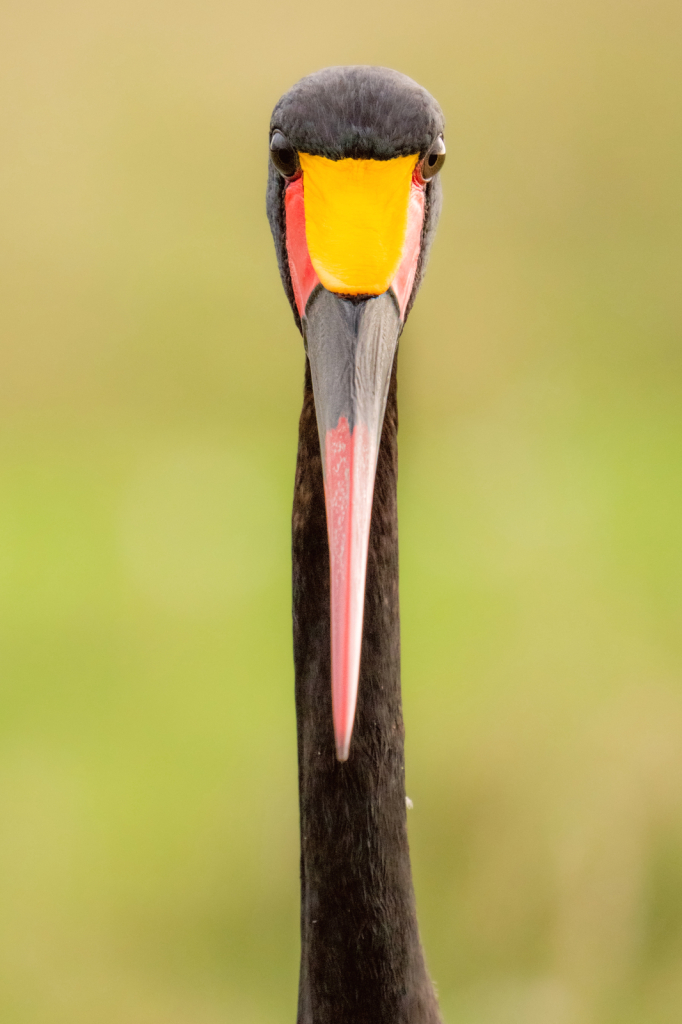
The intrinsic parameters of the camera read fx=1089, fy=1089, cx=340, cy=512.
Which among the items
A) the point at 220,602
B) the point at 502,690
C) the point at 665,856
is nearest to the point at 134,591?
the point at 220,602

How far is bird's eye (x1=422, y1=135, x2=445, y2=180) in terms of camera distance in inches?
64.0

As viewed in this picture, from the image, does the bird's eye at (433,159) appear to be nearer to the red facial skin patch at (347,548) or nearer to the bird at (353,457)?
the bird at (353,457)

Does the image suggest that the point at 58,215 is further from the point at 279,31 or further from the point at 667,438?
the point at 667,438

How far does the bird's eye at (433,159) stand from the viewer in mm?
1626

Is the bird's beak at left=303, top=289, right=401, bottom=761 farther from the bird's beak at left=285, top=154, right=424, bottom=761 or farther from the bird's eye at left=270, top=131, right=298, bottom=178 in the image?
the bird's eye at left=270, top=131, right=298, bottom=178

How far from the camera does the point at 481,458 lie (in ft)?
16.4

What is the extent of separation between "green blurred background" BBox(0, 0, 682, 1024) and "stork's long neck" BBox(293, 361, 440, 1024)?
161cm

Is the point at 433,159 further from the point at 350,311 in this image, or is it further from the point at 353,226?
the point at 350,311

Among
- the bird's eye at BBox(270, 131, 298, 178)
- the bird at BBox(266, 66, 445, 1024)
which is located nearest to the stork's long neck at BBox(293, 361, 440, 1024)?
the bird at BBox(266, 66, 445, 1024)

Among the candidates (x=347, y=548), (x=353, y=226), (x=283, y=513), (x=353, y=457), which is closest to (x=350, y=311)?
(x=353, y=226)

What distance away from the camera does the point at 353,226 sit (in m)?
1.58

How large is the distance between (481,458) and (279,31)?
272 cm

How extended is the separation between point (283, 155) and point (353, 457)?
54cm

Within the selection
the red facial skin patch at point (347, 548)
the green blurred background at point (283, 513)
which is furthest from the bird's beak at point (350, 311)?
the green blurred background at point (283, 513)
